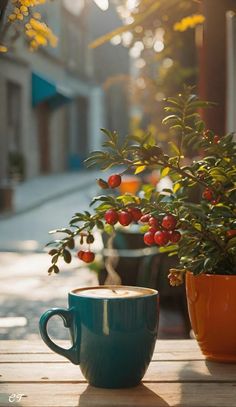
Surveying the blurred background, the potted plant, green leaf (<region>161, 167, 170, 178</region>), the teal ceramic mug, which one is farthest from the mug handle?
the blurred background

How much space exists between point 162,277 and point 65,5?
30370 mm

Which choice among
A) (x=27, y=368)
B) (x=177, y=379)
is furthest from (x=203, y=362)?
(x=27, y=368)

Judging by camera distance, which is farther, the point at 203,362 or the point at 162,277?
the point at 162,277

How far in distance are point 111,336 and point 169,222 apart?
266 millimetres

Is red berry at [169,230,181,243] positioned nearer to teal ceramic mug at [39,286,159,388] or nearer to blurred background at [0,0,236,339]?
teal ceramic mug at [39,286,159,388]

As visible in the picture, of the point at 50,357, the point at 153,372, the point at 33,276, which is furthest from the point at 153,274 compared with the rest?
the point at 33,276

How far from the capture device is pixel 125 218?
164 cm

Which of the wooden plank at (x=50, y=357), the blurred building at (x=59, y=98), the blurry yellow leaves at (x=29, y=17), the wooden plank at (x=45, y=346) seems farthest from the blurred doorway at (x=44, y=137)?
the wooden plank at (x=50, y=357)

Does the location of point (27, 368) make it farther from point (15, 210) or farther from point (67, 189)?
point (67, 189)

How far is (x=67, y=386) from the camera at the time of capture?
1.52 m

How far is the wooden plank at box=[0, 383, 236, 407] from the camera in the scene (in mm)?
1407

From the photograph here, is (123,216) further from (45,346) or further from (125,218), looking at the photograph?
(45,346)

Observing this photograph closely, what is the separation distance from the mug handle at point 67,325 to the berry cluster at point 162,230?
232mm

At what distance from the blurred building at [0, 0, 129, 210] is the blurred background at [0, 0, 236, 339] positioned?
5cm
